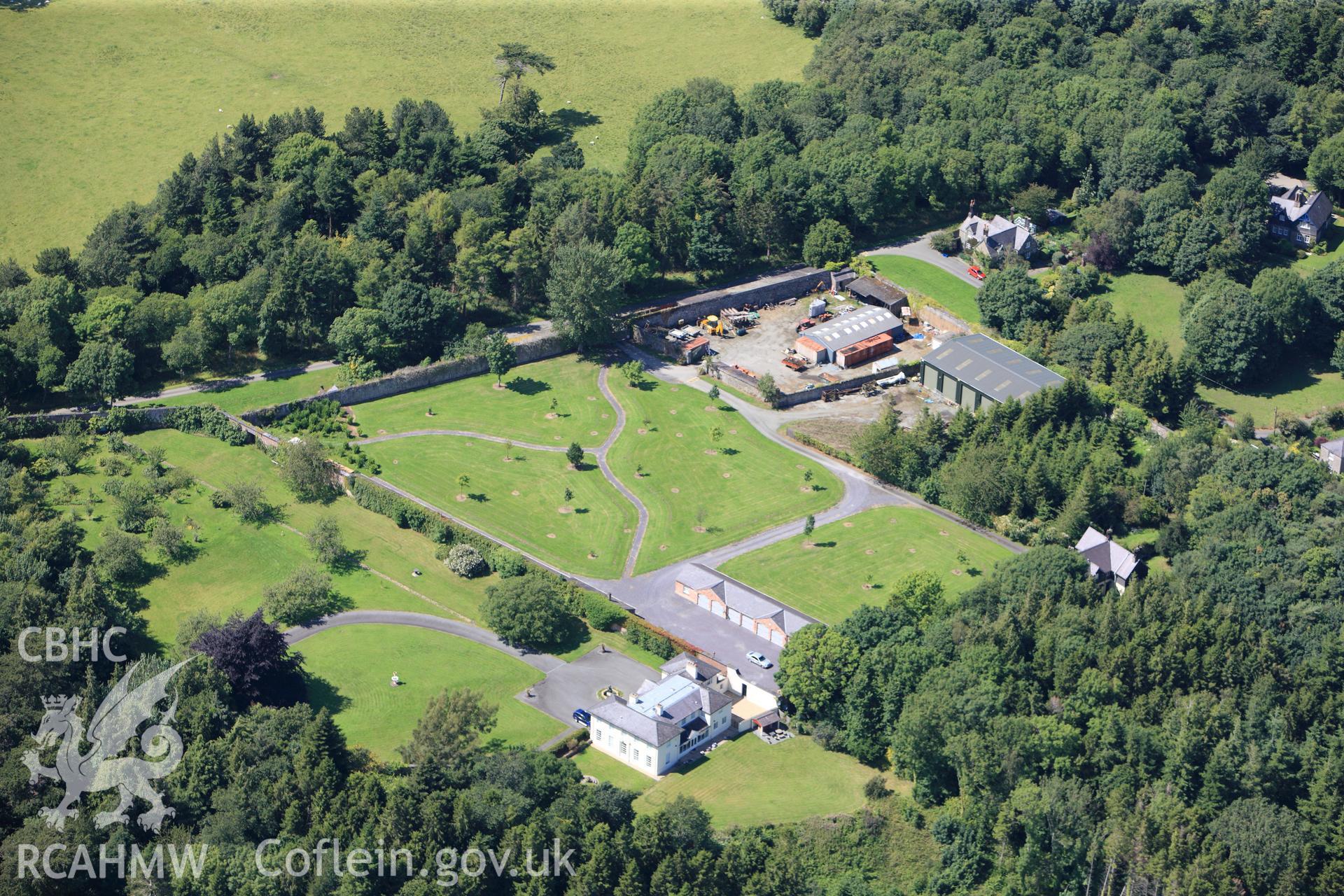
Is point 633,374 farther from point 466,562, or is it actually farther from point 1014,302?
point 1014,302

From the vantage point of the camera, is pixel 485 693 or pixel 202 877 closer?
pixel 202 877

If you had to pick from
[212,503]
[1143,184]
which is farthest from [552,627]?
[1143,184]

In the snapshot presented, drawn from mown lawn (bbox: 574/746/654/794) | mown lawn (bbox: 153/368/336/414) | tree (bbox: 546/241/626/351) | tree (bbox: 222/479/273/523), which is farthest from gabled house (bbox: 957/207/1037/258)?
tree (bbox: 222/479/273/523)

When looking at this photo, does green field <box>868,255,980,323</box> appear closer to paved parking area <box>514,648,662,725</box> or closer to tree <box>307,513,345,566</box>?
paved parking area <box>514,648,662,725</box>

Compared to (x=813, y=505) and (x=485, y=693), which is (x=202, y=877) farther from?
(x=813, y=505)

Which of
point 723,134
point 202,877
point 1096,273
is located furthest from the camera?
point 723,134

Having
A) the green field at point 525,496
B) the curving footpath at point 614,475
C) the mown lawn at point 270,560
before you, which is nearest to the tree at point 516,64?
the curving footpath at point 614,475
